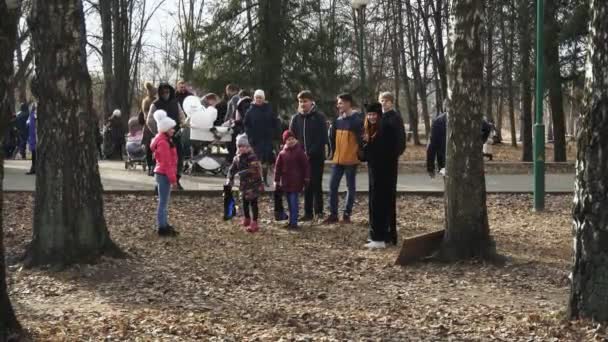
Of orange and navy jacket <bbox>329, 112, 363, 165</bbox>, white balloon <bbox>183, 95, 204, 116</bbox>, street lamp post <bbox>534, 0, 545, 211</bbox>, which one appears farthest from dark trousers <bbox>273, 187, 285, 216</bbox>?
white balloon <bbox>183, 95, 204, 116</bbox>

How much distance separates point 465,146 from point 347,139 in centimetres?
305

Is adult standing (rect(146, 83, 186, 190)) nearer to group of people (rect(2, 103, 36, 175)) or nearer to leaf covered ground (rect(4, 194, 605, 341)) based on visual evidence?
leaf covered ground (rect(4, 194, 605, 341))

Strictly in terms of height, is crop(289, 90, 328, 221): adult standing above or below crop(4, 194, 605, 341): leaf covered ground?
above

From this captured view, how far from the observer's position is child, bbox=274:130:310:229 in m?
11.9

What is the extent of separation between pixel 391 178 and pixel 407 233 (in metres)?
1.71

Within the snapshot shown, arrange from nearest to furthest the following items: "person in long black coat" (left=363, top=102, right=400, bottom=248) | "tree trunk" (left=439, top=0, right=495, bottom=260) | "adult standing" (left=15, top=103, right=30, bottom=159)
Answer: "tree trunk" (left=439, top=0, right=495, bottom=260) → "person in long black coat" (left=363, top=102, right=400, bottom=248) → "adult standing" (left=15, top=103, right=30, bottom=159)

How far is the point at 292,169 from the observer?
1196 centimetres

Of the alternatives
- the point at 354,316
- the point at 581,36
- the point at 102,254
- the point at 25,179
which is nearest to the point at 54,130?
the point at 102,254

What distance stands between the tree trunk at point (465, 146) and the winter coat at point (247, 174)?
Result: 3227 millimetres

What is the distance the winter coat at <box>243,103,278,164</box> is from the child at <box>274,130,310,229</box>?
2284 mm

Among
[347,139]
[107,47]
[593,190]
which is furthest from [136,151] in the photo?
[107,47]

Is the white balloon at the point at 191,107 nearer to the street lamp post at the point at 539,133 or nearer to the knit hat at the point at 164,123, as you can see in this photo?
the knit hat at the point at 164,123

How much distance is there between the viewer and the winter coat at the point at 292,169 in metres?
11.9

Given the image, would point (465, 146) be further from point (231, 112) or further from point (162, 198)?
point (231, 112)
